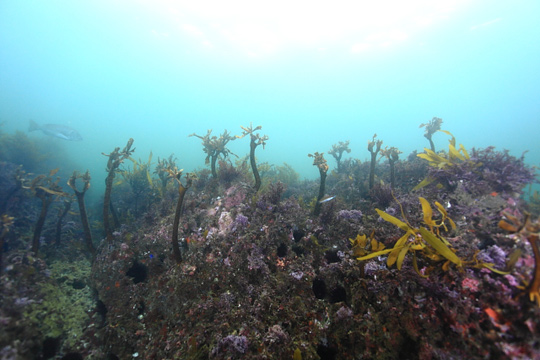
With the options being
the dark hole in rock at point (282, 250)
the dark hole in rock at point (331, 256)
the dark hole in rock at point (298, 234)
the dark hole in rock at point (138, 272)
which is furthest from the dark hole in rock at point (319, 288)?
the dark hole in rock at point (138, 272)

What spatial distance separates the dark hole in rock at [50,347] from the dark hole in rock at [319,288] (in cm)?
494

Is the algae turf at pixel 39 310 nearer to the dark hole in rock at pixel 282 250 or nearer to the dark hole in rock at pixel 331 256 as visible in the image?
the dark hole in rock at pixel 282 250

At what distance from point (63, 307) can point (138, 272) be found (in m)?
1.43

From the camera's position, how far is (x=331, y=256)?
4078 millimetres

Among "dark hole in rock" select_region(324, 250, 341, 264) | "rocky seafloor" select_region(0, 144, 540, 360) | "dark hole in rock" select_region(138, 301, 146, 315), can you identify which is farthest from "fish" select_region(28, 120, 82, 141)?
"dark hole in rock" select_region(324, 250, 341, 264)

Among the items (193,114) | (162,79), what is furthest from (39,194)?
(193,114)

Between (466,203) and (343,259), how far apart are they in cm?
272

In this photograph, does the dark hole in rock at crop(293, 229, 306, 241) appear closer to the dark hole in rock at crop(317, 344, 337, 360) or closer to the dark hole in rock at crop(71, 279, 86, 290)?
the dark hole in rock at crop(317, 344, 337, 360)

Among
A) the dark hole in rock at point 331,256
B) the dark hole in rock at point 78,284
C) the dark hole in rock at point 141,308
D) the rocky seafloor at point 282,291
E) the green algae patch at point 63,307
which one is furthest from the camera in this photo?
the dark hole in rock at point 78,284

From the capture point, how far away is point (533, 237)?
204 centimetres

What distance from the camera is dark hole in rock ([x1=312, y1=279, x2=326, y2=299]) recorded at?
3508 millimetres

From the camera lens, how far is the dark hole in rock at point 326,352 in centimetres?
278

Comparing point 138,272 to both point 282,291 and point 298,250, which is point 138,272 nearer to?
point 282,291

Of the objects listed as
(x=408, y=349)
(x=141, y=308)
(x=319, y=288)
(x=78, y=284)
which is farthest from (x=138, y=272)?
(x=408, y=349)
